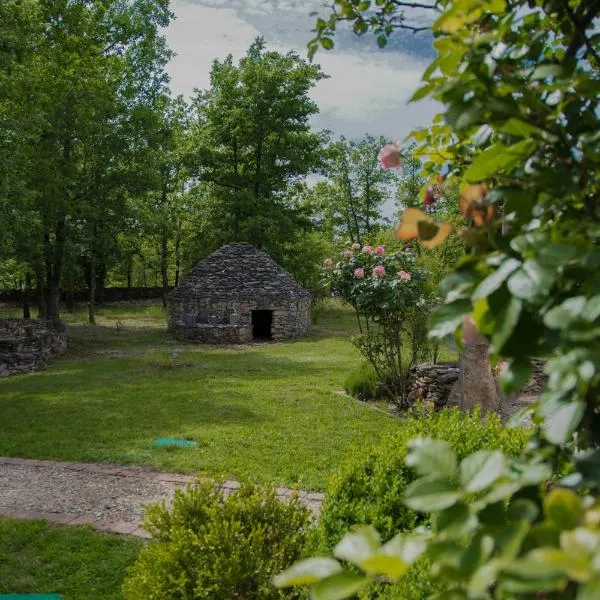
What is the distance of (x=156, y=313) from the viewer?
114ft

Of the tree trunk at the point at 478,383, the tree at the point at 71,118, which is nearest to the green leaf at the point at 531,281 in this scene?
the tree trunk at the point at 478,383

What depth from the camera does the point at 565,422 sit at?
35.3 inches

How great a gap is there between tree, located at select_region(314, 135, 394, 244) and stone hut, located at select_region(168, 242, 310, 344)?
17.9m

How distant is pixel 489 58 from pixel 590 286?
2.03 ft

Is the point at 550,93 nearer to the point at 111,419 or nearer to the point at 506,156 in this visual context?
the point at 506,156

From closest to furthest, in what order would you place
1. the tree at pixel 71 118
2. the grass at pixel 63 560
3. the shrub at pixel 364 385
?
the grass at pixel 63 560 → the shrub at pixel 364 385 → the tree at pixel 71 118

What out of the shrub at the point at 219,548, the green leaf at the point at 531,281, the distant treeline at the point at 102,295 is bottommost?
the shrub at the point at 219,548

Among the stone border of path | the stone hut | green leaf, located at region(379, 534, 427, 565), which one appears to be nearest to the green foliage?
→ the stone border of path

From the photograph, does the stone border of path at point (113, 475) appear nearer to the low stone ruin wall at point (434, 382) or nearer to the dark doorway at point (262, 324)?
the low stone ruin wall at point (434, 382)

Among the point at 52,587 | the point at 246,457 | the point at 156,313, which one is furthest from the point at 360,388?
the point at 156,313

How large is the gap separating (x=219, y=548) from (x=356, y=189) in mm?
41304

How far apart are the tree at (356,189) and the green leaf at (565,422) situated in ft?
137

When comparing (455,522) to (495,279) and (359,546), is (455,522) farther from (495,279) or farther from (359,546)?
(495,279)

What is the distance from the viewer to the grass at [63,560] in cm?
479
